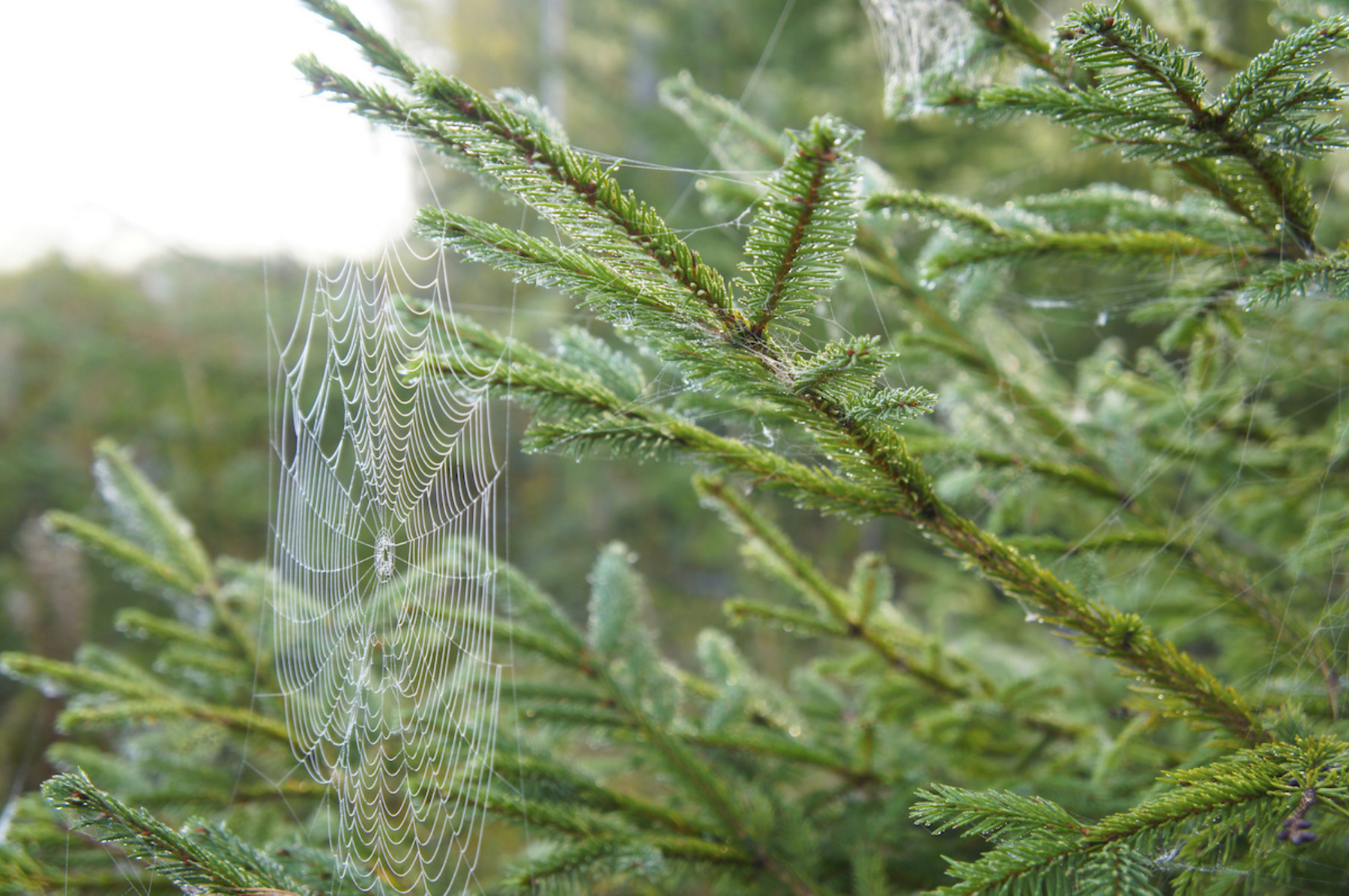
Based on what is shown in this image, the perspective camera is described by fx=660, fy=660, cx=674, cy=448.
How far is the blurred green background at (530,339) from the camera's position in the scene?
14.0 feet

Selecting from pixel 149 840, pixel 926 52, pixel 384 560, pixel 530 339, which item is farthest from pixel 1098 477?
pixel 530 339

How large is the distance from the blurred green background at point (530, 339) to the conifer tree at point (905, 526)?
239 centimetres

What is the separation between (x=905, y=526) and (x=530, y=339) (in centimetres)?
606

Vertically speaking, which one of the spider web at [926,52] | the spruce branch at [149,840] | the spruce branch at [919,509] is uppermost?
the spider web at [926,52]

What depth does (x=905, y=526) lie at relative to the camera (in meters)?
1.06

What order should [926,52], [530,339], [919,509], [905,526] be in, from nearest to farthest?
[919,509], [905,526], [926,52], [530,339]

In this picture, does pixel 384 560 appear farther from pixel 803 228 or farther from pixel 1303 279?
pixel 1303 279

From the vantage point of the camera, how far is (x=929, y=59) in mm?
1427

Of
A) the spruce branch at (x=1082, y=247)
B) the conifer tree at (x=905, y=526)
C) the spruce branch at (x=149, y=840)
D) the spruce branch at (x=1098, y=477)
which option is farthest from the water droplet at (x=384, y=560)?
the spruce branch at (x=1082, y=247)

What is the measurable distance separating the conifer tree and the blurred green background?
2385 mm

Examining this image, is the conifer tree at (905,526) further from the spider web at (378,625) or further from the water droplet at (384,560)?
the water droplet at (384,560)

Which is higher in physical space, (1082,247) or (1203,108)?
(1082,247)

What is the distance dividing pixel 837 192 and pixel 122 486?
70.6 inches

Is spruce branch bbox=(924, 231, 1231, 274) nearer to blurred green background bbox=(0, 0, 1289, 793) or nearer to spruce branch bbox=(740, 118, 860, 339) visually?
spruce branch bbox=(740, 118, 860, 339)
